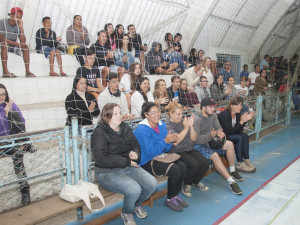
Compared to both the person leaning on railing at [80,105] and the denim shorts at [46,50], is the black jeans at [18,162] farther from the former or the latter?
the denim shorts at [46,50]

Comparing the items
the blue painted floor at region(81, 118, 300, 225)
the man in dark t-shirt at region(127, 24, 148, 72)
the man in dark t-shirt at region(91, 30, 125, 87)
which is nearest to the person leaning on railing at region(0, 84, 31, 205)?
the blue painted floor at region(81, 118, 300, 225)

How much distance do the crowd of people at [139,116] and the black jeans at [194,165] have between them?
12mm

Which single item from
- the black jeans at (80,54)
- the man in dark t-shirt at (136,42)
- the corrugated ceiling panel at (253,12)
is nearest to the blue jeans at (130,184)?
the black jeans at (80,54)

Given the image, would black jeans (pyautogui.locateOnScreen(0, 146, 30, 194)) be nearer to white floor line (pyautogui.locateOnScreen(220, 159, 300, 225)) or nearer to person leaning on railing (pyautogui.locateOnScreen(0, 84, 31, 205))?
person leaning on railing (pyautogui.locateOnScreen(0, 84, 31, 205))

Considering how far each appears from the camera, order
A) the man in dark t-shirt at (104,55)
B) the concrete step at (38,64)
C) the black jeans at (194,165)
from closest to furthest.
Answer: the black jeans at (194,165)
the concrete step at (38,64)
the man in dark t-shirt at (104,55)

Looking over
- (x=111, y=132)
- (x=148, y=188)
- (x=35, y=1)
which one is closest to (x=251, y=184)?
(x=148, y=188)

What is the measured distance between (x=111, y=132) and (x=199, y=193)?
1460mm

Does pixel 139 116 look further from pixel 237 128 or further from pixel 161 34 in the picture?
pixel 161 34

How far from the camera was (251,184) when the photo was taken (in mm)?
3328

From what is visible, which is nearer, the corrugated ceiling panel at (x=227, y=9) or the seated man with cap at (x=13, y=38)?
the seated man with cap at (x=13, y=38)

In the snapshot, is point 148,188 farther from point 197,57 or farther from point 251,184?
point 197,57

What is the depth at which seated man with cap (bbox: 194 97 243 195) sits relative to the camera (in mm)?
3227

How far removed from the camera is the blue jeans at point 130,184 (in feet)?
7.43

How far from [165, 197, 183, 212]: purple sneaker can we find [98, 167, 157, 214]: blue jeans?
398 millimetres
